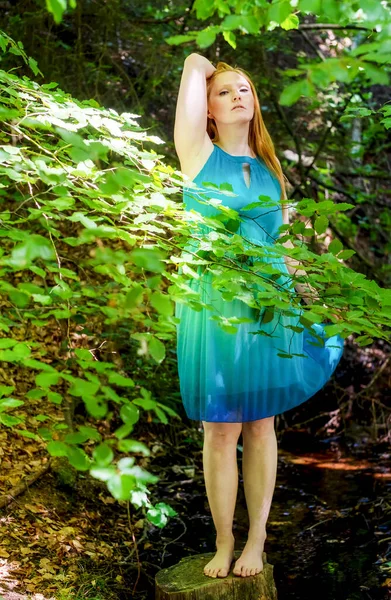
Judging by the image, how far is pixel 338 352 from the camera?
8.82 ft

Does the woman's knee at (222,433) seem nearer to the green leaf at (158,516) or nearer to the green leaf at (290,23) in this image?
the green leaf at (158,516)

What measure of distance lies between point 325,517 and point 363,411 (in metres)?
1.93

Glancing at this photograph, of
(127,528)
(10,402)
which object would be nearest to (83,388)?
(10,402)

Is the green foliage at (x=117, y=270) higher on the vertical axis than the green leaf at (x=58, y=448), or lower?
higher

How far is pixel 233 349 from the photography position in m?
2.41

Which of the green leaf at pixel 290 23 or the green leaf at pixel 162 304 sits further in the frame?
the green leaf at pixel 290 23

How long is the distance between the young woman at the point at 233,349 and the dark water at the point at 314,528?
0.60m

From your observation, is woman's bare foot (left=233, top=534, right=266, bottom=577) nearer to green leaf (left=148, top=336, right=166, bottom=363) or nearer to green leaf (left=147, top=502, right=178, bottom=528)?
green leaf (left=147, top=502, right=178, bottom=528)

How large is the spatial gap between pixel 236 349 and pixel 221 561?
797mm

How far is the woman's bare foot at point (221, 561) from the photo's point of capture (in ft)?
8.30

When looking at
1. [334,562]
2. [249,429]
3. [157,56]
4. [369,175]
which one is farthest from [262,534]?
[369,175]

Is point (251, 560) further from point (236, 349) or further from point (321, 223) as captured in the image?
point (321, 223)

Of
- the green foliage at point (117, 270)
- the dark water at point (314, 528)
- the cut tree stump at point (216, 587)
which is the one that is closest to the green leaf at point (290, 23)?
the green foliage at point (117, 270)

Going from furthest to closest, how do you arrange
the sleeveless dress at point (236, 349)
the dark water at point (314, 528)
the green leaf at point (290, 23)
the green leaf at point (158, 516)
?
the dark water at point (314, 528) < the sleeveless dress at point (236, 349) < the green leaf at point (290, 23) < the green leaf at point (158, 516)
